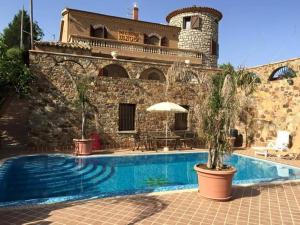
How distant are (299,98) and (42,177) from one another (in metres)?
12.3

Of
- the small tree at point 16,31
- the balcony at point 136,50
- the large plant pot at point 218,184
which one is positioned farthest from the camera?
the small tree at point 16,31

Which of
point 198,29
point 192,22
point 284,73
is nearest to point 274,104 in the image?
point 284,73

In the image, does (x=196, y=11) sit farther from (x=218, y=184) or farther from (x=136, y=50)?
(x=218, y=184)

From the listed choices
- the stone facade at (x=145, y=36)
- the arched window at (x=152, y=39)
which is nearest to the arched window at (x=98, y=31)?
the stone facade at (x=145, y=36)

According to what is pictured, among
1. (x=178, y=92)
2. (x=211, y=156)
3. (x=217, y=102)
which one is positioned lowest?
(x=211, y=156)

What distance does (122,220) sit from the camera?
5.17 metres

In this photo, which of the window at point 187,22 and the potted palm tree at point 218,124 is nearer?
the potted palm tree at point 218,124

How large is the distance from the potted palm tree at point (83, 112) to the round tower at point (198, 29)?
16159 mm

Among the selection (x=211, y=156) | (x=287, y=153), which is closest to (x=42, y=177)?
(x=211, y=156)

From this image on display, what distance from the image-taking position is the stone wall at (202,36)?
2792 cm

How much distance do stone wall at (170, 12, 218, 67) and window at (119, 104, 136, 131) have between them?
1430 cm

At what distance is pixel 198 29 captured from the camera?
2802cm

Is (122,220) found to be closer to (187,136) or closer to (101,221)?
(101,221)

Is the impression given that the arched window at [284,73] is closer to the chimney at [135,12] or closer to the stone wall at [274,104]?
the stone wall at [274,104]
